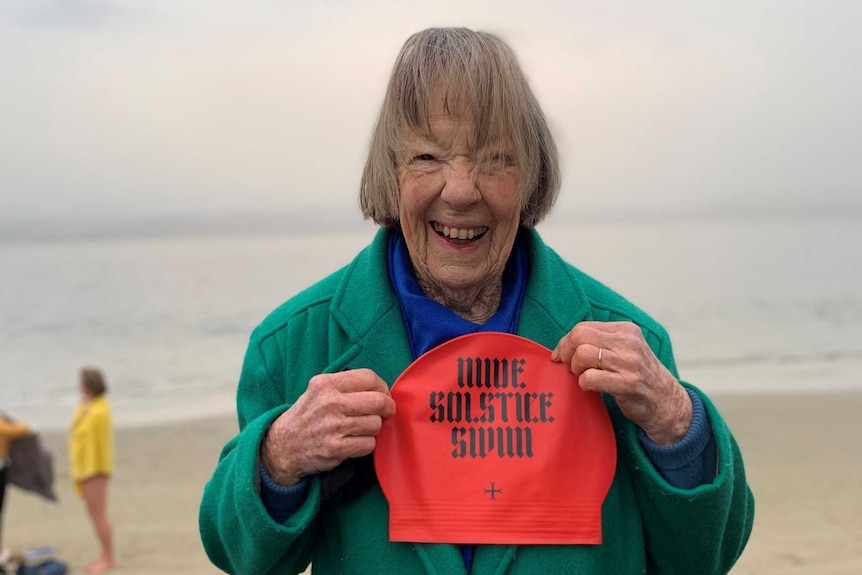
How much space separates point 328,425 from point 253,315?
22.7 metres

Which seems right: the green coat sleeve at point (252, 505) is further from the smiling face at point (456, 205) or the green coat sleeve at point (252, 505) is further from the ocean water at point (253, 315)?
the ocean water at point (253, 315)

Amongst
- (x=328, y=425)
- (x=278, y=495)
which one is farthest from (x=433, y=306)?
(x=278, y=495)

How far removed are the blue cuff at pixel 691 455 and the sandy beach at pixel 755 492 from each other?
5.36 meters

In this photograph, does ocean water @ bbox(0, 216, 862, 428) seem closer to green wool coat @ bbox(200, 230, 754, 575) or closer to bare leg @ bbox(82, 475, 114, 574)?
bare leg @ bbox(82, 475, 114, 574)

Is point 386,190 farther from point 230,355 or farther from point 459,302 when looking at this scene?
point 230,355

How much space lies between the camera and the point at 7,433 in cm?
588

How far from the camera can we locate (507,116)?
1.55 m

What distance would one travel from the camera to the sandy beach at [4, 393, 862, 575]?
6738 millimetres

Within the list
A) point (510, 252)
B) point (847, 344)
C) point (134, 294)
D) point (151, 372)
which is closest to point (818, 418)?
point (847, 344)

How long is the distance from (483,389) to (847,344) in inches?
719

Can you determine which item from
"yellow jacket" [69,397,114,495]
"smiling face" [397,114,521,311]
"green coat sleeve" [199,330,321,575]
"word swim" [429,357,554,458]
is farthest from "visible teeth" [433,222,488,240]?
"yellow jacket" [69,397,114,495]

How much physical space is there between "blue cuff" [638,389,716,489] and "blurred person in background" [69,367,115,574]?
235 inches

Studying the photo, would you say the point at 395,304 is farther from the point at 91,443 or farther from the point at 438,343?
the point at 91,443

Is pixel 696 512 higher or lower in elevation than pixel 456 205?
lower
